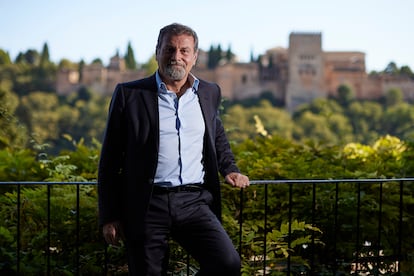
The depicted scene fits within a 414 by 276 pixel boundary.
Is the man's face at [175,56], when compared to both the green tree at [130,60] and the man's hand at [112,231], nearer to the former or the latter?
the man's hand at [112,231]

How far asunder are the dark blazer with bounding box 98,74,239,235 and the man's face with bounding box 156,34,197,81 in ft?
0.31

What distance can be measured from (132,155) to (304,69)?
77.2 meters

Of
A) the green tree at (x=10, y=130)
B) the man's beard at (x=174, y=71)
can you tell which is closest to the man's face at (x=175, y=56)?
the man's beard at (x=174, y=71)

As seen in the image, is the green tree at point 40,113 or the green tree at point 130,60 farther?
the green tree at point 130,60

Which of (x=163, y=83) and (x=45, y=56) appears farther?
(x=45, y=56)

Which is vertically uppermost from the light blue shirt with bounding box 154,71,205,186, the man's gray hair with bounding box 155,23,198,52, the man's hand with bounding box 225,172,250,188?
the man's gray hair with bounding box 155,23,198,52

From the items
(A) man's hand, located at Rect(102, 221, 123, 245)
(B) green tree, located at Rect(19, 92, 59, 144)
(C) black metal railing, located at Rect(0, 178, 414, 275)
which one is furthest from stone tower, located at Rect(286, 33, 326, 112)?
(A) man's hand, located at Rect(102, 221, 123, 245)

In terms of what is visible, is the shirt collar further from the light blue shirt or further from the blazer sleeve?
the blazer sleeve

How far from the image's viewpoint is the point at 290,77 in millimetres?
79125

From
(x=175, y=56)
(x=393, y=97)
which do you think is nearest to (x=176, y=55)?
(x=175, y=56)

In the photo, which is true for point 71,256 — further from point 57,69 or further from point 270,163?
point 57,69

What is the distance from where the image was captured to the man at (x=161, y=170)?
2408 millimetres

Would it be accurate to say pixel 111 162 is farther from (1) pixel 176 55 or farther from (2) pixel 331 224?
(2) pixel 331 224

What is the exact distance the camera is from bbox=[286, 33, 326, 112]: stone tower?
77.4m
